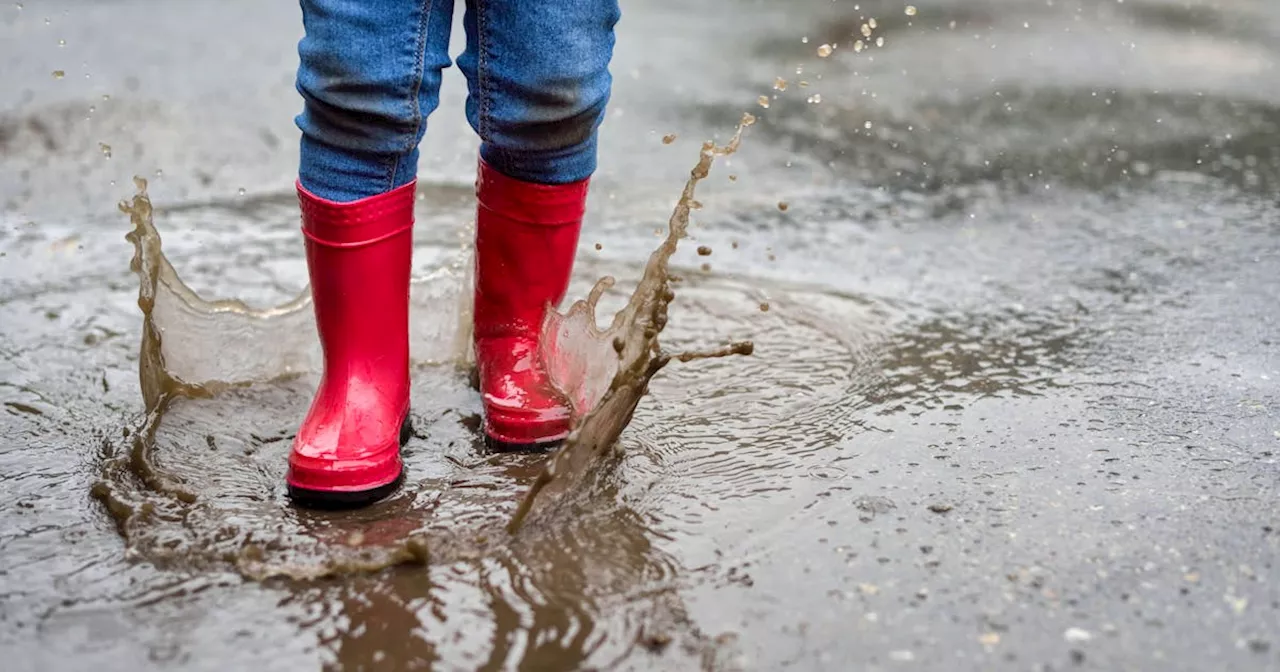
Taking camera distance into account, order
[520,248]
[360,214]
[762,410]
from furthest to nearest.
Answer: [762,410]
[520,248]
[360,214]

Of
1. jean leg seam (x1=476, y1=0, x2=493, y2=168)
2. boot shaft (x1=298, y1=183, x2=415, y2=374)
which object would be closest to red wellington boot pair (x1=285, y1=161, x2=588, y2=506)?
boot shaft (x1=298, y1=183, x2=415, y2=374)

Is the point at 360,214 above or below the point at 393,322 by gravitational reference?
above

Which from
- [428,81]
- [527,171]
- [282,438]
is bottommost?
[282,438]

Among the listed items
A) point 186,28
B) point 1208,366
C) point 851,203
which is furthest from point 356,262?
point 186,28

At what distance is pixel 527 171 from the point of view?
6.18 feet

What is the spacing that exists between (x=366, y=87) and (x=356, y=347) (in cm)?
38

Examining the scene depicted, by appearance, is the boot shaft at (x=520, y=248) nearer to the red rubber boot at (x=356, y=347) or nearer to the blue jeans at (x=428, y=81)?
the blue jeans at (x=428, y=81)

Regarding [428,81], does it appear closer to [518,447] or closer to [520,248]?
[520,248]

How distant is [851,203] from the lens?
3273 mm

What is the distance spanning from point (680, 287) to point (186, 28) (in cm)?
295

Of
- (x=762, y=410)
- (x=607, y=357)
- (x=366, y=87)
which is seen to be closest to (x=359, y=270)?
(x=366, y=87)

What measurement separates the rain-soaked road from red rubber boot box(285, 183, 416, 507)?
0.06m

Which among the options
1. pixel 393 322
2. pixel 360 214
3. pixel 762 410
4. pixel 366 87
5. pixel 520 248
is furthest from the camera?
pixel 762 410

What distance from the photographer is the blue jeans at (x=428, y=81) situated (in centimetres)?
159
